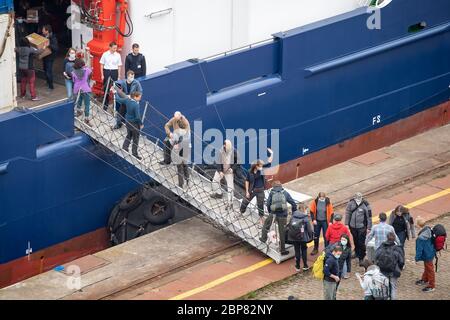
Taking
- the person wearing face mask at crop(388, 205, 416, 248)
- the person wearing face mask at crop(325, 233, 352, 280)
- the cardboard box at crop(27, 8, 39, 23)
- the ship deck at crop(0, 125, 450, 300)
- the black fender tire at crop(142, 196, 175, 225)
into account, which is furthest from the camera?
the cardboard box at crop(27, 8, 39, 23)

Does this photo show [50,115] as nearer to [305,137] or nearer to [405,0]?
[305,137]

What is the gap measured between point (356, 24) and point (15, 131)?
810cm

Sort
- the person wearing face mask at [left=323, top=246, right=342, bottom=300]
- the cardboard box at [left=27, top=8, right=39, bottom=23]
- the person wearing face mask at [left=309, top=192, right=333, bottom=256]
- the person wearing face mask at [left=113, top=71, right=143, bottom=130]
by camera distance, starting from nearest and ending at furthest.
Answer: the person wearing face mask at [left=323, top=246, right=342, bottom=300]
the person wearing face mask at [left=309, top=192, right=333, bottom=256]
the person wearing face mask at [left=113, top=71, right=143, bottom=130]
the cardboard box at [left=27, top=8, right=39, bottom=23]

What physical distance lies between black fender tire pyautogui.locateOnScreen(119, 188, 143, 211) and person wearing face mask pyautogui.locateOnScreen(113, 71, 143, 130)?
4.00ft

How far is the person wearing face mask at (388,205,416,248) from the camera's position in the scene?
19094mm

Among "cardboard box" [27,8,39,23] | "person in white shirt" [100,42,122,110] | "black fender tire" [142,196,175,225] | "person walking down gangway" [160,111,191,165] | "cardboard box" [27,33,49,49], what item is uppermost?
"cardboard box" [27,8,39,23]

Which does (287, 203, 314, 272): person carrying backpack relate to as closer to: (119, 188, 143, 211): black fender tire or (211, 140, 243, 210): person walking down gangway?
(211, 140, 243, 210): person walking down gangway

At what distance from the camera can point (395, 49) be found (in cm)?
2555

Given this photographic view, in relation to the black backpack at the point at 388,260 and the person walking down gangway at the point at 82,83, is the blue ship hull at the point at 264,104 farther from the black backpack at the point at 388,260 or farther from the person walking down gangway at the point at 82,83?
the black backpack at the point at 388,260

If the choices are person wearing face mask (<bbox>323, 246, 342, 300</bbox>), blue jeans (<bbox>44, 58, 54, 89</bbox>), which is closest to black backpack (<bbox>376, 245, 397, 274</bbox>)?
person wearing face mask (<bbox>323, 246, 342, 300</bbox>)

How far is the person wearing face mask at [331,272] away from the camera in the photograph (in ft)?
57.4

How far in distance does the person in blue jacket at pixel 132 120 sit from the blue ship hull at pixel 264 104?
620 mm

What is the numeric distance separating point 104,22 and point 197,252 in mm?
4224

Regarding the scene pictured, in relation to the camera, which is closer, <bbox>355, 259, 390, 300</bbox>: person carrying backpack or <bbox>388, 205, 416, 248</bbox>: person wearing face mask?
<bbox>355, 259, 390, 300</bbox>: person carrying backpack
